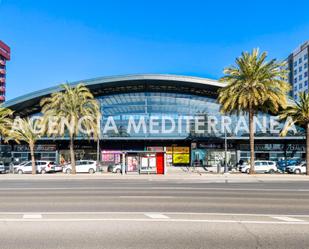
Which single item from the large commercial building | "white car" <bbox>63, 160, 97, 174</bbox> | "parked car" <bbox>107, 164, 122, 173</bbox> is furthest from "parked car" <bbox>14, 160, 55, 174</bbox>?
the large commercial building

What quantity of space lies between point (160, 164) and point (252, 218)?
3089cm

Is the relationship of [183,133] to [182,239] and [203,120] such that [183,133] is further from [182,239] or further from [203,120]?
[182,239]

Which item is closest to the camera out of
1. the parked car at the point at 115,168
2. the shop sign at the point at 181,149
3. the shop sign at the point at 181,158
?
the parked car at the point at 115,168

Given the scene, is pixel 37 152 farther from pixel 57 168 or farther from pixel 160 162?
pixel 160 162

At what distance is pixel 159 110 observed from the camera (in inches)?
2338

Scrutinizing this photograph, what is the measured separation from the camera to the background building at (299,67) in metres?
125

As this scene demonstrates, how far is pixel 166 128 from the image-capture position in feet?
189

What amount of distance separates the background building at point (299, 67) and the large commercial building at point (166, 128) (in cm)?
7260

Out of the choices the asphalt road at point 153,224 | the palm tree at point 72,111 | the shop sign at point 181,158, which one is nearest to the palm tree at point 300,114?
the palm tree at point 72,111

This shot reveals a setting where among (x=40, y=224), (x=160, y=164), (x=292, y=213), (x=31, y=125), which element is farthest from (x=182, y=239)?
(x=31, y=125)

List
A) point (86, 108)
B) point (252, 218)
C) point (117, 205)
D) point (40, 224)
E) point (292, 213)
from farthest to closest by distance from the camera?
1. point (86, 108)
2. point (117, 205)
3. point (292, 213)
4. point (252, 218)
5. point (40, 224)

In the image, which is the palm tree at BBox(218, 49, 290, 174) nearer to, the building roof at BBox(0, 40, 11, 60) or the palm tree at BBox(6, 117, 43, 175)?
the palm tree at BBox(6, 117, 43, 175)

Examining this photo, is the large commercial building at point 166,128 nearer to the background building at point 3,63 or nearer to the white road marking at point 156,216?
the white road marking at point 156,216

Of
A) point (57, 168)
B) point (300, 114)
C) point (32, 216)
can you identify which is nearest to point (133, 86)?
point (57, 168)
